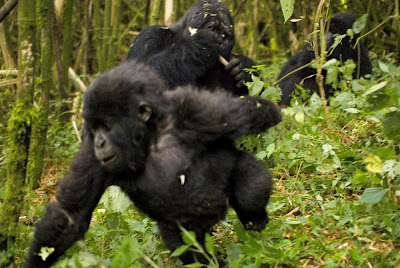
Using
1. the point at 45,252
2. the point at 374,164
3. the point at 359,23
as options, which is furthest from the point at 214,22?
the point at 45,252

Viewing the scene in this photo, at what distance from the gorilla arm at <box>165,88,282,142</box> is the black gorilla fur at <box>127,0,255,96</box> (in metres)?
1.38

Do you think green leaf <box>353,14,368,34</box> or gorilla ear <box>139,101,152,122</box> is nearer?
gorilla ear <box>139,101,152,122</box>

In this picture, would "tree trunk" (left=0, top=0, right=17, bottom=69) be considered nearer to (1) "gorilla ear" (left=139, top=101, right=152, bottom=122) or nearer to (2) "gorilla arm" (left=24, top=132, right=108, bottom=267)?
(2) "gorilla arm" (left=24, top=132, right=108, bottom=267)

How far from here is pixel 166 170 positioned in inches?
110

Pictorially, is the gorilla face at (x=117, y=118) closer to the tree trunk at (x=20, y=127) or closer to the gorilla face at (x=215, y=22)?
the tree trunk at (x=20, y=127)

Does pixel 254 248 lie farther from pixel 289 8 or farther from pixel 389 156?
pixel 289 8

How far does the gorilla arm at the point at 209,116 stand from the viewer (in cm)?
276

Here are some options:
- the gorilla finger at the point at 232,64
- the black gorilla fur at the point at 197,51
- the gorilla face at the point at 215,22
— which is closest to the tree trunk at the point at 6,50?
the black gorilla fur at the point at 197,51

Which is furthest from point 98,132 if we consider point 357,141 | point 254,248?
point 357,141

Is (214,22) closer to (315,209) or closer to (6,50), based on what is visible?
(315,209)

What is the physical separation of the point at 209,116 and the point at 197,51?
163cm

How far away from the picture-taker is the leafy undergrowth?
2732 millimetres

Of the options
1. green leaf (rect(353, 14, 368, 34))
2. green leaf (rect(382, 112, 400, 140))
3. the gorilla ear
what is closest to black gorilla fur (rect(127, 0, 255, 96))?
green leaf (rect(353, 14, 368, 34))

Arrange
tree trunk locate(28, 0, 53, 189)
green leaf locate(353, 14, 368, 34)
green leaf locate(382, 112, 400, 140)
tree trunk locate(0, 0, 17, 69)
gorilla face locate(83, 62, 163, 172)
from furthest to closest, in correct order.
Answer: tree trunk locate(0, 0, 17, 69) < tree trunk locate(28, 0, 53, 189) < green leaf locate(353, 14, 368, 34) < green leaf locate(382, 112, 400, 140) < gorilla face locate(83, 62, 163, 172)
